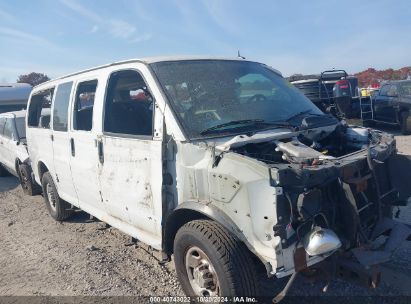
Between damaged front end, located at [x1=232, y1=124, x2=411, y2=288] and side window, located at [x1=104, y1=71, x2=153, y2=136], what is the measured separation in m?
1.22

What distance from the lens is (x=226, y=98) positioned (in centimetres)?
364

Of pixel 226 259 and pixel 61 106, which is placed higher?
pixel 61 106

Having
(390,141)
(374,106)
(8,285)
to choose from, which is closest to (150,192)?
(8,285)

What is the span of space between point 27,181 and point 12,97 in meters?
6.42

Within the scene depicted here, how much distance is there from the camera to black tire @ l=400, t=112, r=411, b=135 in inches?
472

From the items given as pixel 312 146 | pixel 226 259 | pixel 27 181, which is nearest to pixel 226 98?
pixel 312 146

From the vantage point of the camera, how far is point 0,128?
9672mm

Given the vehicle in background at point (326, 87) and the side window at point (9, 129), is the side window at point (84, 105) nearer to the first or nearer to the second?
the side window at point (9, 129)

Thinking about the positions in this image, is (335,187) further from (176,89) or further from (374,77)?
(374,77)

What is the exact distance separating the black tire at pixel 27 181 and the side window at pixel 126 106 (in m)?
4.42

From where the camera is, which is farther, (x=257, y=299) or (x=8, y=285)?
(x=8, y=285)

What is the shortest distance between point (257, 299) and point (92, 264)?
2248 millimetres

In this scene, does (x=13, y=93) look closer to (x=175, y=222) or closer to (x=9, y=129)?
(x=9, y=129)

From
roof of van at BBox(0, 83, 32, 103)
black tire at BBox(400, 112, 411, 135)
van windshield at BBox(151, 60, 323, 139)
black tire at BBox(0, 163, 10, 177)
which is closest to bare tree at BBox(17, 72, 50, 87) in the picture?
roof of van at BBox(0, 83, 32, 103)
